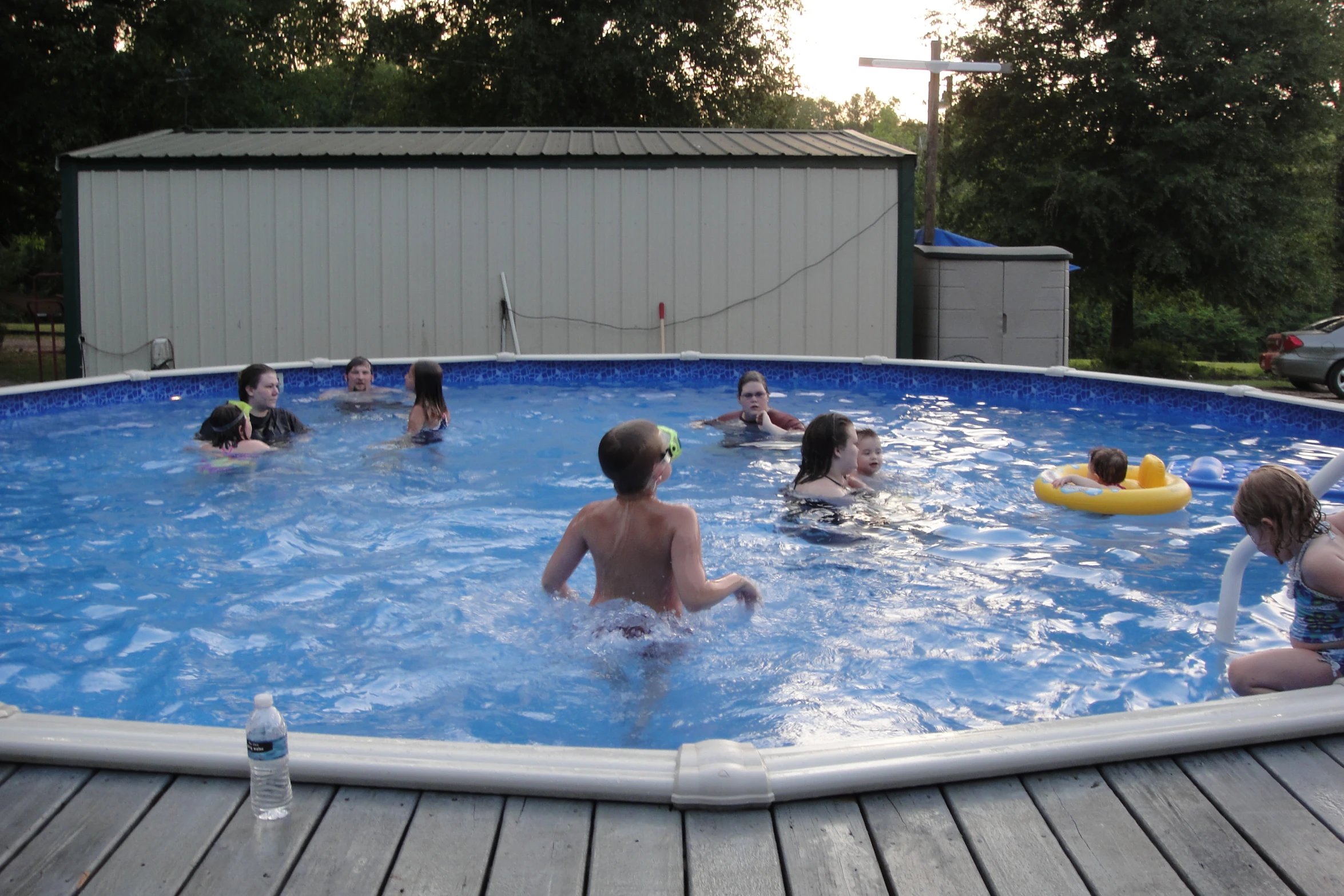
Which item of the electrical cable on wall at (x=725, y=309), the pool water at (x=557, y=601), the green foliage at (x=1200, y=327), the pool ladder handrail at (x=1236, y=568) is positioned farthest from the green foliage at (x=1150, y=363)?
the pool ladder handrail at (x=1236, y=568)

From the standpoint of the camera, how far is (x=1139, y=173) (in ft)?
62.9

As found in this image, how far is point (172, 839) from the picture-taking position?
2197 millimetres

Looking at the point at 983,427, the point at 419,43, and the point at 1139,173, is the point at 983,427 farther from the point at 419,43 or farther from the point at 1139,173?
the point at 419,43

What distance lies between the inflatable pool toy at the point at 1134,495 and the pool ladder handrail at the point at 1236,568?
1648 mm

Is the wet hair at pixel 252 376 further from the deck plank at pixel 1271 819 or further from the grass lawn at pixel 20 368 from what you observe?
the grass lawn at pixel 20 368

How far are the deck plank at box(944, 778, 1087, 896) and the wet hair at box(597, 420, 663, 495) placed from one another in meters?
1.71

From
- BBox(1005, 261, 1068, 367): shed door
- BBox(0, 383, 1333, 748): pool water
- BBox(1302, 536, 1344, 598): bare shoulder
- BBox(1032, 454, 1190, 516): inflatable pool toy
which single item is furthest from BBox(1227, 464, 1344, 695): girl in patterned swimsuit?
BBox(1005, 261, 1068, 367): shed door

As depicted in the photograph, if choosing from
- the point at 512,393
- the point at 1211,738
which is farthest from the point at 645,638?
the point at 512,393

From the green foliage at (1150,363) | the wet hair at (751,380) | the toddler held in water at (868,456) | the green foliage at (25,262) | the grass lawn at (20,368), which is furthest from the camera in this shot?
the green foliage at (25,262)

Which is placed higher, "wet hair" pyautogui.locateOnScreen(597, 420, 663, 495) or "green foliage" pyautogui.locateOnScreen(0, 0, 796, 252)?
"green foliage" pyautogui.locateOnScreen(0, 0, 796, 252)

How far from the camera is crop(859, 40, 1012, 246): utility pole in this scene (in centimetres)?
1250

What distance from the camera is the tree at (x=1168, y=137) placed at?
1886 centimetres

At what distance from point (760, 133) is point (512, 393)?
5812 millimetres

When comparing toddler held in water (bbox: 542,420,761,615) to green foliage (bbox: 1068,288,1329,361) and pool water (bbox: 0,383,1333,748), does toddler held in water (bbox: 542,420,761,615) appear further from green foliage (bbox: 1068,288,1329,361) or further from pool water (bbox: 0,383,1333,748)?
green foliage (bbox: 1068,288,1329,361)
